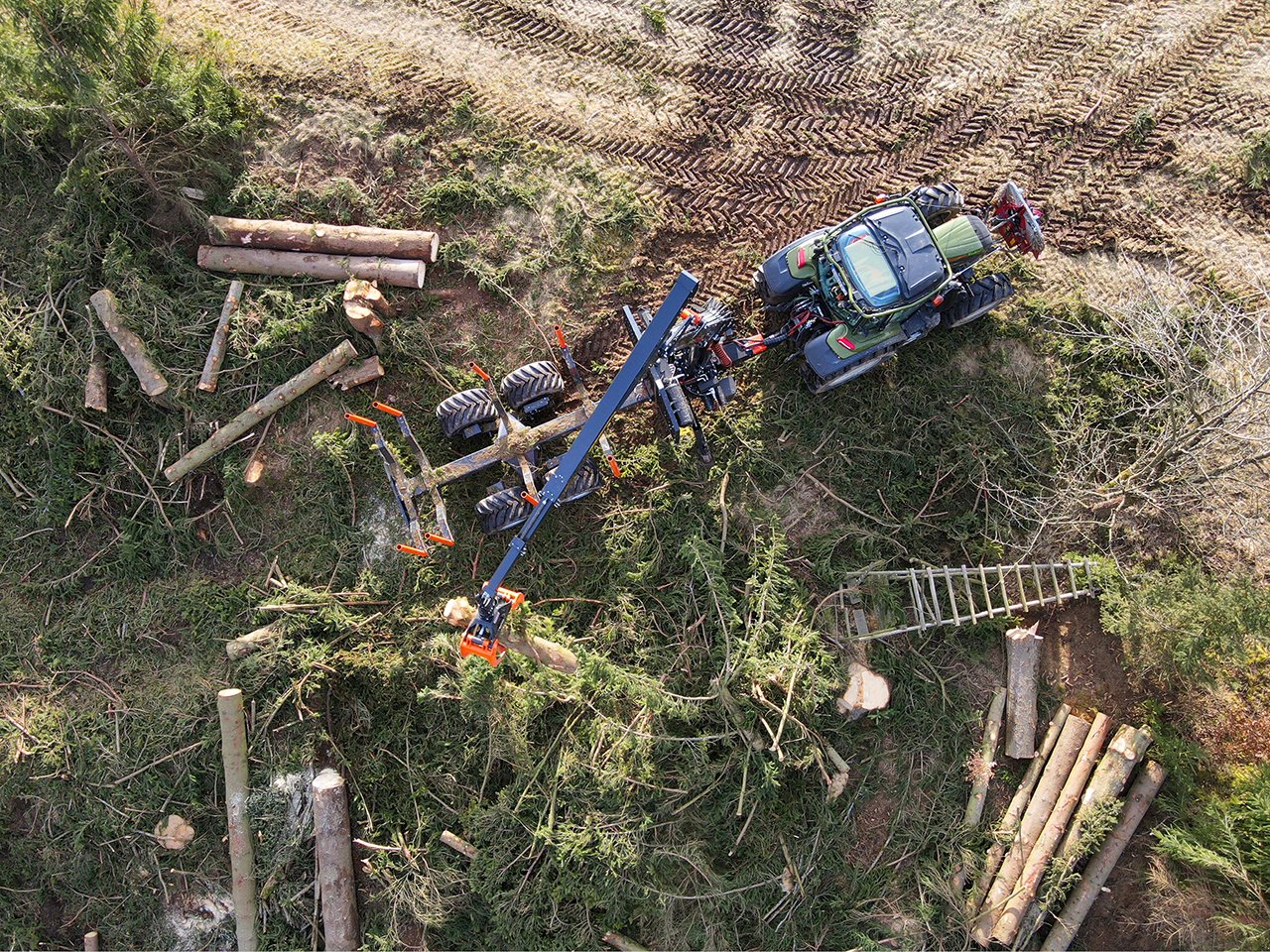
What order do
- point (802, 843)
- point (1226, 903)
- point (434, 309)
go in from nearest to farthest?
point (1226, 903), point (802, 843), point (434, 309)

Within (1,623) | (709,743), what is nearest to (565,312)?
(709,743)

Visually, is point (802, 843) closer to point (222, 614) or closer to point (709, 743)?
point (709, 743)

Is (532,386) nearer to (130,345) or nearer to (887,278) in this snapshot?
(887,278)

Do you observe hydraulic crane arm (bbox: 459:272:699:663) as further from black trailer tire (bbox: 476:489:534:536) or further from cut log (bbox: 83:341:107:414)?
cut log (bbox: 83:341:107:414)

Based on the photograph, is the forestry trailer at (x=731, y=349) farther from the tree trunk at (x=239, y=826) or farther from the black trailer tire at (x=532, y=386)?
the tree trunk at (x=239, y=826)

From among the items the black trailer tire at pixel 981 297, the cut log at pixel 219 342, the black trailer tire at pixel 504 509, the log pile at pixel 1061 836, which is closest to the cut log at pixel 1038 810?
the log pile at pixel 1061 836

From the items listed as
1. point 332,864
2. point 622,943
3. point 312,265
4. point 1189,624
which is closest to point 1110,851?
point 1189,624
